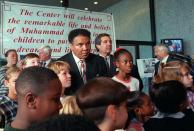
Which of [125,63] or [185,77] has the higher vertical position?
[125,63]

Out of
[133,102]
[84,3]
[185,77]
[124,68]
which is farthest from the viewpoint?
[84,3]

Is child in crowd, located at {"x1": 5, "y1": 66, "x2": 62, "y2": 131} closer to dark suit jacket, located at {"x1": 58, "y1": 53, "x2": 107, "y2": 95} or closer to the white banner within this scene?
dark suit jacket, located at {"x1": 58, "y1": 53, "x2": 107, "y2": 95}

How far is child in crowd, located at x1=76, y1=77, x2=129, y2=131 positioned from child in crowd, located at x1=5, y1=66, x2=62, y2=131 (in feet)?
0.42

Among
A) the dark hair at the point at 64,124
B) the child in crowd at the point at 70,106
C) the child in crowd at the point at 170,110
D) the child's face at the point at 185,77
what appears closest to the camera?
the dark hair at the point at 64,124

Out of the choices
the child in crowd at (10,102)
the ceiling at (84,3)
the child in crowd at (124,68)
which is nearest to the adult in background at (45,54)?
the child in crowd at (124,68)

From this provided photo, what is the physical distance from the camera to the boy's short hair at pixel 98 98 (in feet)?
4.64

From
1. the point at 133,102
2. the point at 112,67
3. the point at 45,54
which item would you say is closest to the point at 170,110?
the point at 133,102

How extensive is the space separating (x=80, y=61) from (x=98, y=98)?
5.87 feet

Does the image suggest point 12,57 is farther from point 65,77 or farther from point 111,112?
point 111,112

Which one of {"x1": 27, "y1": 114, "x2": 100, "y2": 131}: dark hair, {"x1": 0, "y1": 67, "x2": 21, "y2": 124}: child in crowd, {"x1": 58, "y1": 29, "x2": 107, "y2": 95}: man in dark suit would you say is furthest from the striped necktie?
{"x1": 27, "y1": 114, "x2": 100, "y2": 131}: dark hair

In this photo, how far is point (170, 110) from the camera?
217 cm

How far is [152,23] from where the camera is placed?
874 centimetres

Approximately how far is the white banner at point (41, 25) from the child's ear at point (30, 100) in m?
3.23

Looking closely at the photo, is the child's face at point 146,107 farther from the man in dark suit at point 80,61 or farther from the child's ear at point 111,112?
the child's ear at point 111,112
